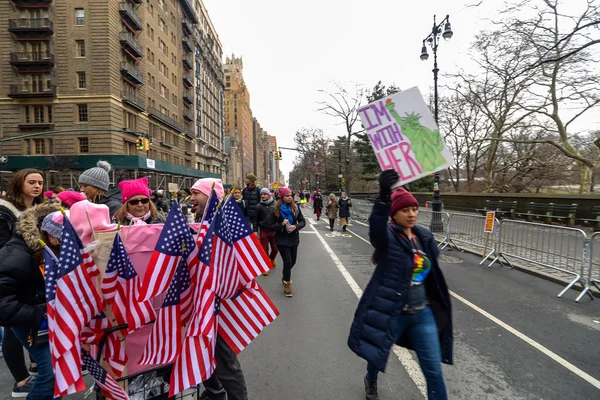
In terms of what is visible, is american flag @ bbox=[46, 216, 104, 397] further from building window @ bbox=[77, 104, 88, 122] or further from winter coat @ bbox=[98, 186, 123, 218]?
Answer: building window @ bbox=[77, 104, 88, 122]

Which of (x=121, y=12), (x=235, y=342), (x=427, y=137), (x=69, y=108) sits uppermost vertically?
(x=121, y=12)

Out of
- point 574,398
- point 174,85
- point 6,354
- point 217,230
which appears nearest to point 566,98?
point 574,398

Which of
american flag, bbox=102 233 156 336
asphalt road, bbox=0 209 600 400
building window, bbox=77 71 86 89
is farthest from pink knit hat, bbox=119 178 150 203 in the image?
building window, bbox=77 71 86 89

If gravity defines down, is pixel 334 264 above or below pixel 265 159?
→ below

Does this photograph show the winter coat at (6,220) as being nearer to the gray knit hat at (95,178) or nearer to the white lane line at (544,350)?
the gray knit hat at (95,178)

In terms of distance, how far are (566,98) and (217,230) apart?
24018 mm

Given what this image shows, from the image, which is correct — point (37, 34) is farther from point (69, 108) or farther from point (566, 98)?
point (566, 98)

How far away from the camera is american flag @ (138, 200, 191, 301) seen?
2047 millimetres

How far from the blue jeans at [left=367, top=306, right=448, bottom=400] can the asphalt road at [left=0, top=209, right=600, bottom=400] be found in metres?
0.64

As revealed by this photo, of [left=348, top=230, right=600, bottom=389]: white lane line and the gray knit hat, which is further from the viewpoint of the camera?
the gray knit hat

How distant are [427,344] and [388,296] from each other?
49 cm

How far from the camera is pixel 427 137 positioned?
9.73 feet

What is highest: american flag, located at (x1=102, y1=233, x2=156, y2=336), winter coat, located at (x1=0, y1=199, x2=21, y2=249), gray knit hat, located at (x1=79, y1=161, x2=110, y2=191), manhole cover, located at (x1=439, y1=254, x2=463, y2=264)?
gray knit hat, located at (x1=79, y1=161, x2=110, y2=191)

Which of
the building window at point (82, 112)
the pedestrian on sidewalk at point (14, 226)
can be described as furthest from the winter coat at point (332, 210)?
the building window at point (82, 112)
